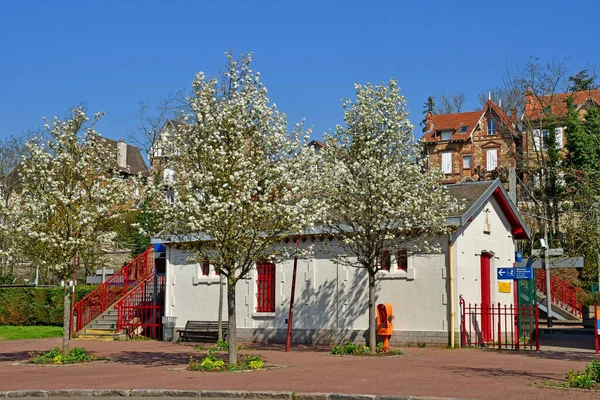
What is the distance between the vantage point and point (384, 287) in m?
23.0

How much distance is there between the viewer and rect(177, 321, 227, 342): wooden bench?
84.1ft

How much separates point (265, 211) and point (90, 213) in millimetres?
4711

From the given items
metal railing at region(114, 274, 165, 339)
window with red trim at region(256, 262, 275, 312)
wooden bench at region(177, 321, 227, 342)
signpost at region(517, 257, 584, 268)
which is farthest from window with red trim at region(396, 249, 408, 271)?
metal railing at region(114, 274, 165, 339)

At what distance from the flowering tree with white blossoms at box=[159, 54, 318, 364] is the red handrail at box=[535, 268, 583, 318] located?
2261 centimetres

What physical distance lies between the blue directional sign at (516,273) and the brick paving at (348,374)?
2395 millimetres

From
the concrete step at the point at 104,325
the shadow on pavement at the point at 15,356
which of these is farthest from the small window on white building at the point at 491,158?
the shadow on pavement at the point at 15,356

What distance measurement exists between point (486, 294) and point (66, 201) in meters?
13.1

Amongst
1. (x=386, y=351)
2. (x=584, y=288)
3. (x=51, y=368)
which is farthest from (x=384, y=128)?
(x=584, y=288)

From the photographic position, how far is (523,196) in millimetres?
55031

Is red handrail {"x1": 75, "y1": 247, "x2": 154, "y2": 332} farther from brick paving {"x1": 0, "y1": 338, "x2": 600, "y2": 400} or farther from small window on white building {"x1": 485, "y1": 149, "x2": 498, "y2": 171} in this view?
small window on white building {"x1": 485, "y1": 149, "x2": 498, "y2": 171}

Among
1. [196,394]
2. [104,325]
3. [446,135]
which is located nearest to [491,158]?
[446,135]

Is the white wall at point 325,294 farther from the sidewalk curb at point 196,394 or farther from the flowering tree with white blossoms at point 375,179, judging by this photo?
the sidewalk curb at point 196,394

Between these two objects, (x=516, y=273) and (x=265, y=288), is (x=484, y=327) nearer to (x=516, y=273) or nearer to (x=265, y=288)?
(x=516, y=273)

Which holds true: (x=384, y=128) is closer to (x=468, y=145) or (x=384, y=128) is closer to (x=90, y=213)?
(x=90, y=213)
